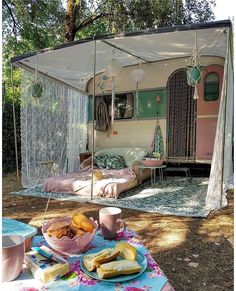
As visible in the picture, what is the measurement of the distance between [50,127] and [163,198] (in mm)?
3098

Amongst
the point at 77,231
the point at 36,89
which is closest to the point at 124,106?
the point at 36,89

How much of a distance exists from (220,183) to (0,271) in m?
3.55

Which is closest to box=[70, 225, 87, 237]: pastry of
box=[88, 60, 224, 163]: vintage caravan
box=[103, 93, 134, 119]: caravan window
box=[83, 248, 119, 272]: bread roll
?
box=[83, 248, 119, 272]: bread roll

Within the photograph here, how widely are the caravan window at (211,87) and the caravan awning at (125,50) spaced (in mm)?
469

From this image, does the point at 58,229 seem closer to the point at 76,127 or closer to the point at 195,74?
the point at 195,74

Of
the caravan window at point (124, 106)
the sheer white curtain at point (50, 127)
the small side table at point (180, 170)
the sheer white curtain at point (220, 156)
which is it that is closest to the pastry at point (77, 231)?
the sheer white curtain at point (220, 156)

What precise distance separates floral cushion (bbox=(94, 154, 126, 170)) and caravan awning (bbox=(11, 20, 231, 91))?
2009 millimetres

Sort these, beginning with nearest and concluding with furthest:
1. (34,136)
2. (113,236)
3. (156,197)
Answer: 1. (113,236)
2. (156,197)
3. (34,136)

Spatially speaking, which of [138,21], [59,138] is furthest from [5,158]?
[138,21]

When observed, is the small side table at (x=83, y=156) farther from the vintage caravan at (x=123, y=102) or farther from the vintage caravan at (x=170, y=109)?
the vintage caravan at (x=170, y=109)

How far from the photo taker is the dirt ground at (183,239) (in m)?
2.31

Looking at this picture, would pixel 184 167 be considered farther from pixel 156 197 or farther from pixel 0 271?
pixel 0 271

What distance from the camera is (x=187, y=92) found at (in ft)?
21.4

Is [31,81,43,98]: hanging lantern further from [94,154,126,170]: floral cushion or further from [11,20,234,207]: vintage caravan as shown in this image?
[94,154,126,170]: floral cushion
